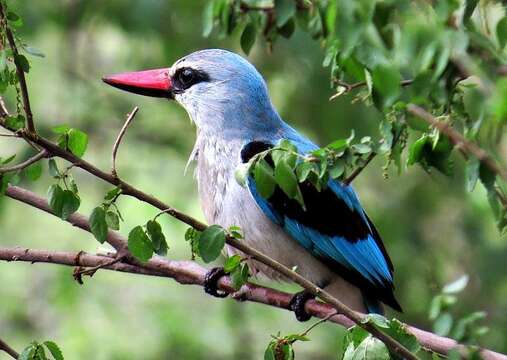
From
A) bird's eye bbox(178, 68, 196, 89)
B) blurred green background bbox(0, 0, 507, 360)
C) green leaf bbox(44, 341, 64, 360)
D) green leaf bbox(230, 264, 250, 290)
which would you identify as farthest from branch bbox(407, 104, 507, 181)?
blurred green background bbox(0, 0, 507, 360)

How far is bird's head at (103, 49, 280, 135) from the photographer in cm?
400

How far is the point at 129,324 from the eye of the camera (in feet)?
21.8

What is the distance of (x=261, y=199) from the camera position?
12.2 feet

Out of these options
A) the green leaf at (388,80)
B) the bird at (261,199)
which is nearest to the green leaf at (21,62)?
the green leaf at (388,80)

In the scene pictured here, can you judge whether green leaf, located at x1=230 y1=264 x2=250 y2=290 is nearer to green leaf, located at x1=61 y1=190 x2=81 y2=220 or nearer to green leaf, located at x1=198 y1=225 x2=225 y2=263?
green leaf, located at x1=198 y1=225 x2=225 y2=263

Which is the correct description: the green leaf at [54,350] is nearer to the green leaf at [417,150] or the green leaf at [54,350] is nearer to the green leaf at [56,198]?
the green leaf at [56,198]

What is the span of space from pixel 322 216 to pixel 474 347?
155 cm

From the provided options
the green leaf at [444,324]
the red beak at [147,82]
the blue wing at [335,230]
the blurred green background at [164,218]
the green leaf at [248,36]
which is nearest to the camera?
the green leaf at [444,324]

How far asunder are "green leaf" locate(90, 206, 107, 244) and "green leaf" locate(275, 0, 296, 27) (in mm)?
627

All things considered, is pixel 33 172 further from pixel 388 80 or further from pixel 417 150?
pixel 388 80

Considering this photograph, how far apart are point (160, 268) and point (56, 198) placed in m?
0.77

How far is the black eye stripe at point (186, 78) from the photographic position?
405 cm

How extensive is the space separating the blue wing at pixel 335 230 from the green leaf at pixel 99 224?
127cm

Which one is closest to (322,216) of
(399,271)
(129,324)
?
(399,271)
